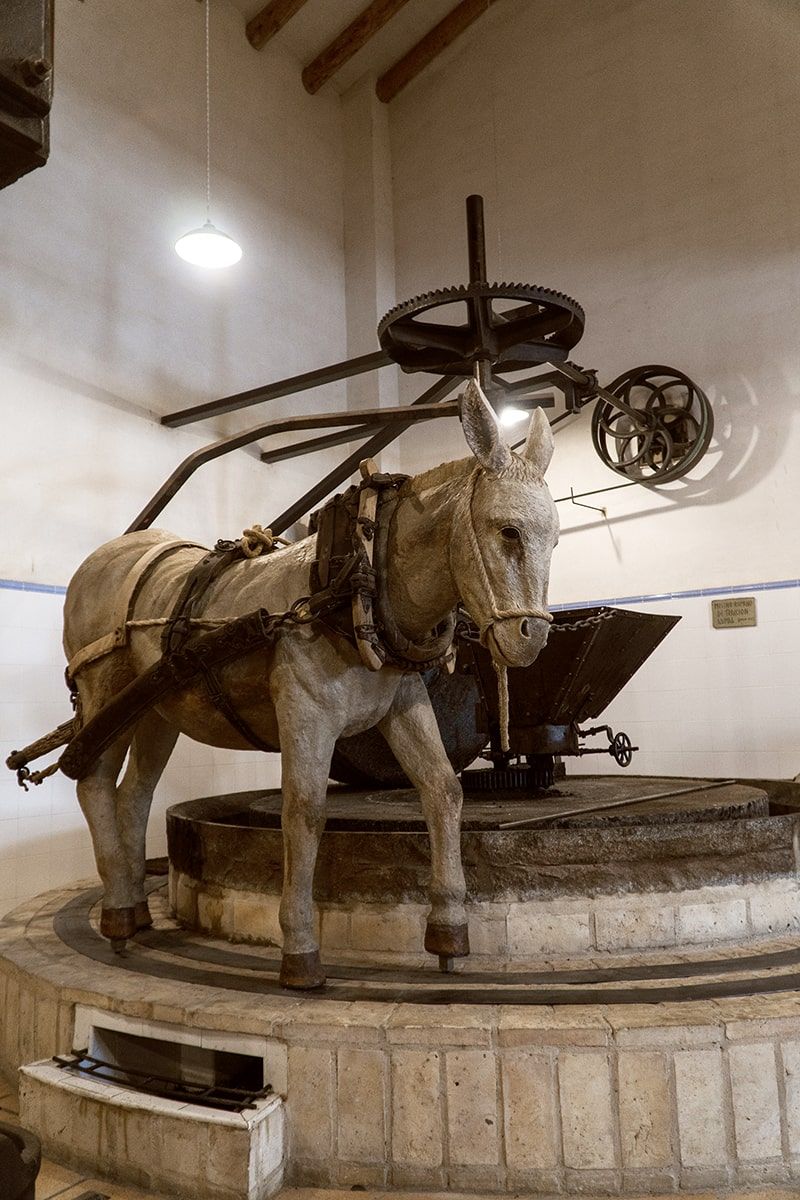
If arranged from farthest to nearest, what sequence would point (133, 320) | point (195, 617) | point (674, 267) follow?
point (674, 267) → point (133, 320) → point (195, 617)

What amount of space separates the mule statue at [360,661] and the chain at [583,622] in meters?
1.34

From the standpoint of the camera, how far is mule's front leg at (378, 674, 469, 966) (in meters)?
2.54

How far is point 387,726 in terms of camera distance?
104 inches

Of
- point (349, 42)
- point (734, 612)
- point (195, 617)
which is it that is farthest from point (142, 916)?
point (349, 42)

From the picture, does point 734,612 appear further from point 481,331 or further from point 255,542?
point 255,542

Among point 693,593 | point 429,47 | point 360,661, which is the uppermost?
point 429,47

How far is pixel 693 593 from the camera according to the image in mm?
6859

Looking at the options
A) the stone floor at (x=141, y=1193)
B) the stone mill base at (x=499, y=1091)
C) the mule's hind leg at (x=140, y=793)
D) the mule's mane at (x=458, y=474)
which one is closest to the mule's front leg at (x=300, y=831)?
the stone mill base at (x=499, y=1091)

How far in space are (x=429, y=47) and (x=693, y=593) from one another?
6.28 meters

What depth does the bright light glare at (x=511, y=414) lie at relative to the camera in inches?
263

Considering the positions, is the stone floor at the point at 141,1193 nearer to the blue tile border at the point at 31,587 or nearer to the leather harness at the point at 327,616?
the leather harness at the point at 327,616

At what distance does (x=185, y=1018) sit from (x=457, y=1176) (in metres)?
0.78

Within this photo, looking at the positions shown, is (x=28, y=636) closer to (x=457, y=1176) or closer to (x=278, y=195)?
(x=457, y=1176)

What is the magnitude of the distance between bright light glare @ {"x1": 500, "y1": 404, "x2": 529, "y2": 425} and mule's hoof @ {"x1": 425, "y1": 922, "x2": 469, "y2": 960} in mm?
4606
